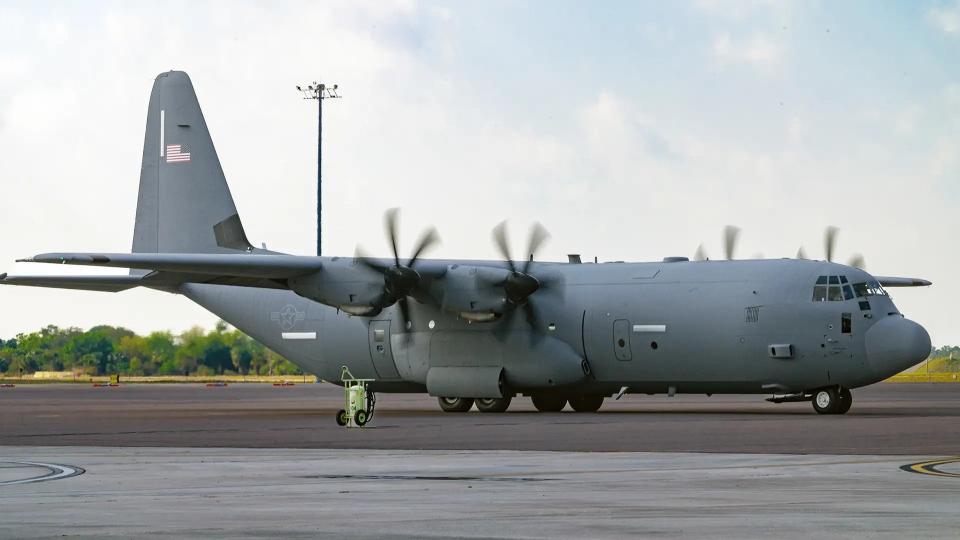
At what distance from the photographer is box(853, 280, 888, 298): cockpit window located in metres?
32.7

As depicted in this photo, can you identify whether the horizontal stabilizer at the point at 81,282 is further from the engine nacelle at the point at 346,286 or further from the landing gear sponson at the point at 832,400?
the landing gear sponson at the point at 832,400

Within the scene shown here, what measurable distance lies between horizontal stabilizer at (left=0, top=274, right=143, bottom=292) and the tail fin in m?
2.36

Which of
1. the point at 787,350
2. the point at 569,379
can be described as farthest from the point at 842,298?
the point at 569,379

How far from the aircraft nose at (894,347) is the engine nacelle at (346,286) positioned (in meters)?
11.5

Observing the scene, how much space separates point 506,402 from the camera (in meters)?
36.8

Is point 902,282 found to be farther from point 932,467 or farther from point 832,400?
point 932,467

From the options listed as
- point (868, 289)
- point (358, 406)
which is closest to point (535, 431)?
point (358, 406)

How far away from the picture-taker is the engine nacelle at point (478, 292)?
35.6 metres

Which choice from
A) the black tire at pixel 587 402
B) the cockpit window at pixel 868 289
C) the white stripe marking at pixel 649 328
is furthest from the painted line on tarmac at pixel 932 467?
the black tire at pixel 587 402

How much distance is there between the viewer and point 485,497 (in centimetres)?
1271

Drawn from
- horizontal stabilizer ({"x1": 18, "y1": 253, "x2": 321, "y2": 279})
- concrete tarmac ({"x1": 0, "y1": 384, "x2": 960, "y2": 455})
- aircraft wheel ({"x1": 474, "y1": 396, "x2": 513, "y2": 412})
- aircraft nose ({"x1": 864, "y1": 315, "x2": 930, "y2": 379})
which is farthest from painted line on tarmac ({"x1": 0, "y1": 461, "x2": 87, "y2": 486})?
aircraft nose ({"x1": 864, "y1": 315, "x2": 930, "y2": 379})

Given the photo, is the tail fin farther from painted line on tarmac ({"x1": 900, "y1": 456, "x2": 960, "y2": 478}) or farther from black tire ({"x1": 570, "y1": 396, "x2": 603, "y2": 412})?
painted line on tarmac ({"x1": 900, "y1": 456, "x2": 960, "y2": 478})

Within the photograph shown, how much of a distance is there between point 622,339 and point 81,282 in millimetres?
15233

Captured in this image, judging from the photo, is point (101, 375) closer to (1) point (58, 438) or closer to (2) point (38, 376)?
(2) point (38, 376)
